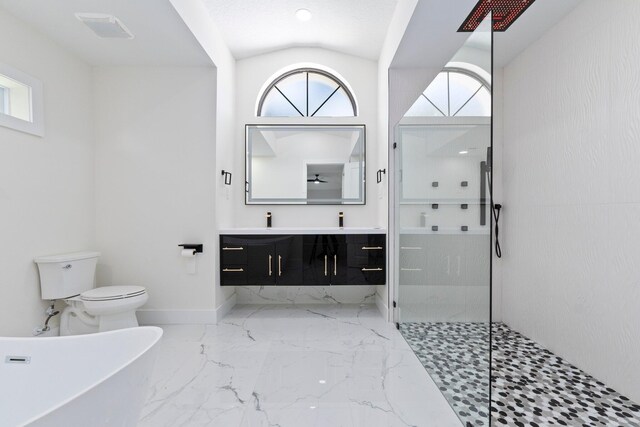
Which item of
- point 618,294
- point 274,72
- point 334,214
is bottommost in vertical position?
point 618,294

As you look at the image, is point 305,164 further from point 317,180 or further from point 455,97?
point 455,97

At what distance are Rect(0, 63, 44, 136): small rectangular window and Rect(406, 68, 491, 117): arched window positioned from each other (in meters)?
2.68

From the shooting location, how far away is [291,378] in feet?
5.96

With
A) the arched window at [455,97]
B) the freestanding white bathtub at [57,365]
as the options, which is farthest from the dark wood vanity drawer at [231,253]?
the arched window at [455,97]

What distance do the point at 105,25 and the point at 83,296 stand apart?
193 centimetres

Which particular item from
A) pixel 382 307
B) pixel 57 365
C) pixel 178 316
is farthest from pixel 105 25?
pixel 382 307

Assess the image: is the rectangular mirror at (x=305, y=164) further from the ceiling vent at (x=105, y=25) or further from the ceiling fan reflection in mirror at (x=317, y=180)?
the ceiling vent at (x=105, y=25)

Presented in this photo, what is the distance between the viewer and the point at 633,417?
153 cm

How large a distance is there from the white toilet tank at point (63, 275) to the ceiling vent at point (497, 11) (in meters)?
3.23

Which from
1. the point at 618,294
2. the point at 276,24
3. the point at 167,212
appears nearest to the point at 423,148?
the point at 618,294

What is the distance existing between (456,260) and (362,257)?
1268 mm

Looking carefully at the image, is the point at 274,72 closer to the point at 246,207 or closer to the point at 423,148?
the point at 246,207

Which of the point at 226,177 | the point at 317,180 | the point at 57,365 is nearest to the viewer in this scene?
the point at 57,365

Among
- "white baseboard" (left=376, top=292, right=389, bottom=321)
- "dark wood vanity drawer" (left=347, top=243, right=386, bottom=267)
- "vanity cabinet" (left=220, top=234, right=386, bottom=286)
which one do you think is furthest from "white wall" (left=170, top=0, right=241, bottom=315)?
"white baseboard" (left=376, top=292, right=389, bottom=321)
